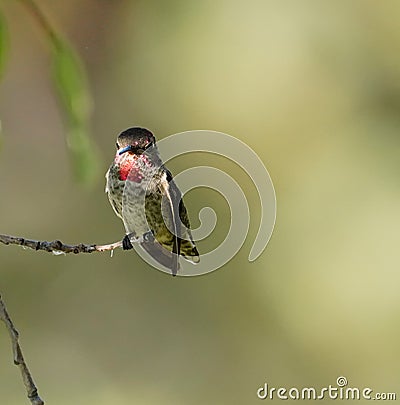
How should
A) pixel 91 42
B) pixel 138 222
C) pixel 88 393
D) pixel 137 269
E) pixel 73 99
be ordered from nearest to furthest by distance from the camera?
pixel 73 99 → pixel 138 222 → pixel 88 393 → pixel 137 269 → pixel 91 42

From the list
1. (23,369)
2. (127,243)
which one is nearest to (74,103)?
(23,369)

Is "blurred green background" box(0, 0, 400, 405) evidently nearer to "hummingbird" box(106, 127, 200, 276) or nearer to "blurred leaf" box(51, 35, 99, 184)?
"hummingbird" box(106, 127, 200, 276)

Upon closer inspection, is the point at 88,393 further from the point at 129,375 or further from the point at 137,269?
the point at 137,269

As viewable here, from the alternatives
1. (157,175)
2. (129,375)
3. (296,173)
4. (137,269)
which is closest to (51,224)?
(137,269)

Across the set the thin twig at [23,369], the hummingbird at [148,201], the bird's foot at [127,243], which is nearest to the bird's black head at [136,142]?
the hummingbird at [148,201]

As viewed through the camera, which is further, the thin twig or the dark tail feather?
the dark tail feather

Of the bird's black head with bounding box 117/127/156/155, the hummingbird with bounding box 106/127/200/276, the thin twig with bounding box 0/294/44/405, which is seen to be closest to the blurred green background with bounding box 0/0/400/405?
the hummingbird with bounding box 106/127/200/276
